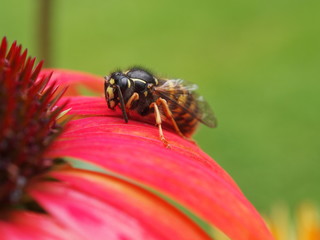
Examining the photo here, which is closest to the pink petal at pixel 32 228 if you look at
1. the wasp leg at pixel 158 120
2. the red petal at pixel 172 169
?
the red petal at pixel 172 169

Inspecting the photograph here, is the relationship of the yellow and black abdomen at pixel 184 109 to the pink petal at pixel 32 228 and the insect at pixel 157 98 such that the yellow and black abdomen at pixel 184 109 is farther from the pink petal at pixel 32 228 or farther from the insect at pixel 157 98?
the pink petal at pixel 32 228

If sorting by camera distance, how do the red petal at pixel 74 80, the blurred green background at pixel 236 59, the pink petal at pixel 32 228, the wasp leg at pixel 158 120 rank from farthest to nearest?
the blurred green background at pixel 236 59
the red petal at pixel 74 80
the wasp leg at pixel 158 120
the pink petal at pixel 32 228

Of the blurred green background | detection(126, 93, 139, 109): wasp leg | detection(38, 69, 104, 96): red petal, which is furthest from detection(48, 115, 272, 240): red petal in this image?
the blurred green background

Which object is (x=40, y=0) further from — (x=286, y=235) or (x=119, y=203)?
(x=119, y=203)

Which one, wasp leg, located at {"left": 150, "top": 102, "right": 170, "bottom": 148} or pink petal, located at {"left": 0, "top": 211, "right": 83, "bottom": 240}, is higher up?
wasp leg, located at {"left": 150, "top": 102, "right": 170, "bottom": 148}

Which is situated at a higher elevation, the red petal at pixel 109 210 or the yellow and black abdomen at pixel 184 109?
the yellow and black abdomen at pixel 184 109

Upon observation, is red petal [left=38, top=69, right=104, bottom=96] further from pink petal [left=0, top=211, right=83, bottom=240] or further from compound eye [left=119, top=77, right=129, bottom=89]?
pink petal [left=0, top=211, right=83, bottom=240]

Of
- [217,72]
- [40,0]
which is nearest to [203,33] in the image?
[217,72]

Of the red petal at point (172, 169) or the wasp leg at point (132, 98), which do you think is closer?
the red petal at point (172, 169)
